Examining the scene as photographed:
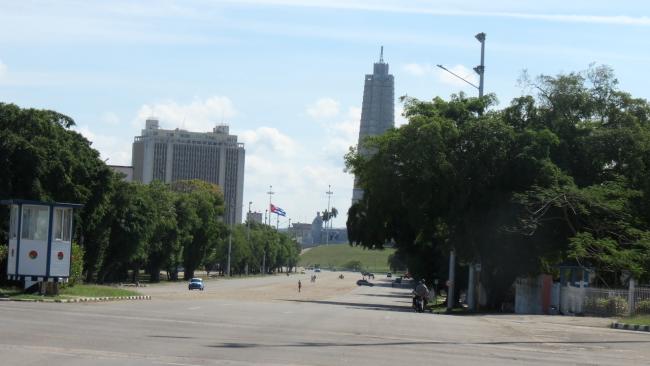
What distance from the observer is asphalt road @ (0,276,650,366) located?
1543 cm

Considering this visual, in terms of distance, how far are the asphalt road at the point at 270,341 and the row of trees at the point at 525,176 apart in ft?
54.1

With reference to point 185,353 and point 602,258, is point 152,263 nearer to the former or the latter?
point 602,258

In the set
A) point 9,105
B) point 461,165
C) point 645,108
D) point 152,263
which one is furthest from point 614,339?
point 152,263

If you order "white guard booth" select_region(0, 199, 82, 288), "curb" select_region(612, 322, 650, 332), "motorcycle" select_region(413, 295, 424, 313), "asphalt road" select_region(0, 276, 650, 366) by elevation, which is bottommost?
"motorcycle" select_region(413, 295, 424, 313)

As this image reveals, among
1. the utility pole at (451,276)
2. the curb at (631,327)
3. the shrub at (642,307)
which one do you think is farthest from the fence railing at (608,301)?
the utility pole at (451,276)

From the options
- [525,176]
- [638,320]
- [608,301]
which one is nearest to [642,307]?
[608,301]

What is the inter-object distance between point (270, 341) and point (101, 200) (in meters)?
40.3

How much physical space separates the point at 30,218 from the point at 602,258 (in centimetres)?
2427

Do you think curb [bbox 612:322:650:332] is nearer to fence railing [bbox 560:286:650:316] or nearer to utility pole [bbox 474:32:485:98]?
fence railing [bbox 560:286:650:316]

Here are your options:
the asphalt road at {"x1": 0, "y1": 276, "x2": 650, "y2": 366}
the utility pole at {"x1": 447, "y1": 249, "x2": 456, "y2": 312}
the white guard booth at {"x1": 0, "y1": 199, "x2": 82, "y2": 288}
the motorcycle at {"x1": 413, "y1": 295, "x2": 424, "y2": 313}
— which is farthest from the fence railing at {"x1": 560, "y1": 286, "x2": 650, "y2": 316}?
the white guard booth at {"x1": 0, "y1": 199, "x2": 82, "y2": 288}

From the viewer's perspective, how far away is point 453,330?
2750 centimetres

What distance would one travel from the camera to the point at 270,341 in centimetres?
1934

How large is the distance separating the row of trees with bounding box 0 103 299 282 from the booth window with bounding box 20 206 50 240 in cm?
1275

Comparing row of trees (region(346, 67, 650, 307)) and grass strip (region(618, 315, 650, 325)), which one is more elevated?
row of trees (region(346, 67, 650, 307))
